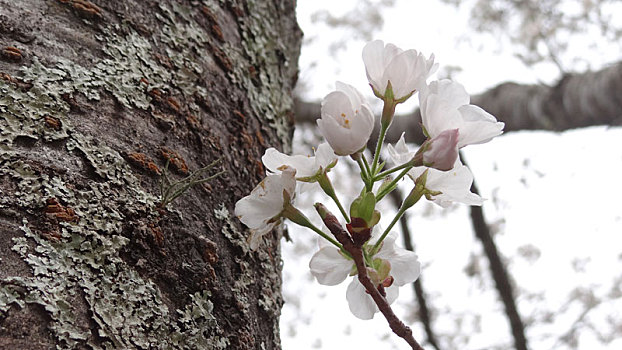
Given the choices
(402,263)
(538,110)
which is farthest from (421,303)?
(402,263)

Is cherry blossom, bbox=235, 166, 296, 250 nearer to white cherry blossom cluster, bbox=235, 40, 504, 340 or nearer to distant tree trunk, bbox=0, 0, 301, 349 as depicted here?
white cherry blossom cluster, bbox=235, 40, 504, 340

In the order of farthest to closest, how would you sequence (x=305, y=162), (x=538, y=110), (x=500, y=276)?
(x=538, y=110) → (x=500, y=276) → (x=305, y=162)

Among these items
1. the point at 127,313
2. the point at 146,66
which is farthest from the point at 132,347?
the point at 146,66

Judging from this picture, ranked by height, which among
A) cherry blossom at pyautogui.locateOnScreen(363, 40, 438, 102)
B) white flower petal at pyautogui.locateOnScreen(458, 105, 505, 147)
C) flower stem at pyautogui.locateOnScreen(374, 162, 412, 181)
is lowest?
flower stem at pyautogui.locateOnScreen(374, 162, 412, 181)

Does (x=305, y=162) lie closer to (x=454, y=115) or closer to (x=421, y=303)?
(x=454, y=115)

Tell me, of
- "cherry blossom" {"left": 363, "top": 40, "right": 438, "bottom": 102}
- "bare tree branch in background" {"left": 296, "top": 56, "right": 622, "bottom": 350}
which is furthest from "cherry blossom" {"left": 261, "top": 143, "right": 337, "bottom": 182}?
"bare tree branch in background" {"left": 296, "top": 56, "right": 622, "bottom": 350}

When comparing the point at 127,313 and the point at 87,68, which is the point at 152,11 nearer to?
the point at 87,68

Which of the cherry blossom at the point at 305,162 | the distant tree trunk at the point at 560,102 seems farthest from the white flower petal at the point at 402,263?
the distant tree trunk at the point at 560,102
